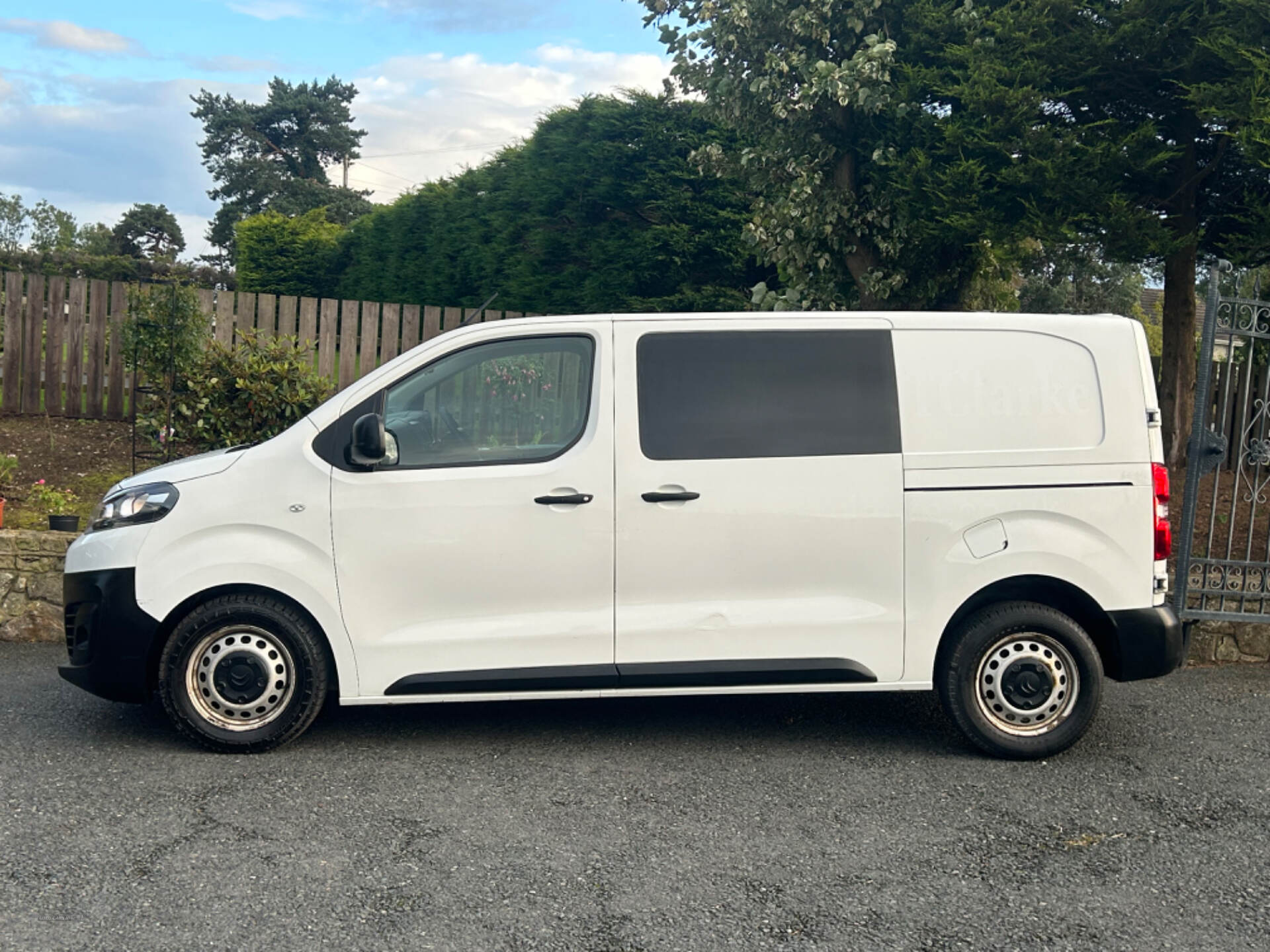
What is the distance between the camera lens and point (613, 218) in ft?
43.3

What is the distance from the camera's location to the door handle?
5199 millimetres

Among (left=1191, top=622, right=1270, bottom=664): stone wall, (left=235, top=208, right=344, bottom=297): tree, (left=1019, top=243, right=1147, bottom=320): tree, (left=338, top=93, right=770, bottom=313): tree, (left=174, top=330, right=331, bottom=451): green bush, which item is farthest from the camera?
(left=1019, top=243, right=1147, bottom=320): tree

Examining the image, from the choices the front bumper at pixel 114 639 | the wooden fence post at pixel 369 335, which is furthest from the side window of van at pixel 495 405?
the wooden fence post at pixel 369 335

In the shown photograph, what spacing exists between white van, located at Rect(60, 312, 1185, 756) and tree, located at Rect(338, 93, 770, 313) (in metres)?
5.88

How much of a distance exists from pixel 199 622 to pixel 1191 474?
549 cm

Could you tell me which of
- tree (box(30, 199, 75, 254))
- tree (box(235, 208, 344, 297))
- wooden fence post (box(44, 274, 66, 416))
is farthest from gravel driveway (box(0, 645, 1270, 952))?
tree (box(30, 199, 75, 254))

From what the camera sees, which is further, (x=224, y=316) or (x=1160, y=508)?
(x=224, y=316)

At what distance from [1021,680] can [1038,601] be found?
1.26 ft

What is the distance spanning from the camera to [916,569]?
5.30 metres

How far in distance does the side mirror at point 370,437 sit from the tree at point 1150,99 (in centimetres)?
543

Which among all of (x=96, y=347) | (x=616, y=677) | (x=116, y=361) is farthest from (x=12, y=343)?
(x=616, y=677)

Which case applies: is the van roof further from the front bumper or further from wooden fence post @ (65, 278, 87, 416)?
wooden fence post @ (65, 278, 87, 416)

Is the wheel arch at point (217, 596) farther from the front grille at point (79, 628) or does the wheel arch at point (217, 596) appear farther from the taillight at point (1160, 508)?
the taillight at point (1160, 508)

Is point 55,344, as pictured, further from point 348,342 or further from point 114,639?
point 114,639
